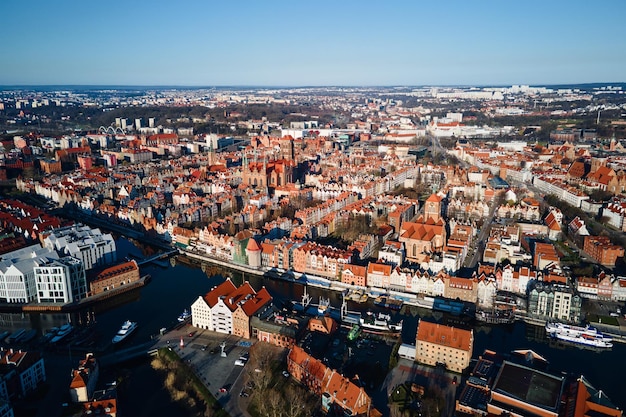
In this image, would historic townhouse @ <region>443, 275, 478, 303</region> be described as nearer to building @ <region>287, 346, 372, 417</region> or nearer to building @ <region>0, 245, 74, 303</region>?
building @ <region>287, 346, 372, 417</region>

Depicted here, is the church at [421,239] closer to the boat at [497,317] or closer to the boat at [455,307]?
the boat at [455,307]

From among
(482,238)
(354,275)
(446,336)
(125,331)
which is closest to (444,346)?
(446,336)

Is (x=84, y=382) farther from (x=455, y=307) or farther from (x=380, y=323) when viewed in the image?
(x=455, y=307)

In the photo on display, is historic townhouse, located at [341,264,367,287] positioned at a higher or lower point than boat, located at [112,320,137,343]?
higher

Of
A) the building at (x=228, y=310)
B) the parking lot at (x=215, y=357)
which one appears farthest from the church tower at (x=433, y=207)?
the parking lot at (x=215, y=357)

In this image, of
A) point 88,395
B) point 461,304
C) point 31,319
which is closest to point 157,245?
point 31,319

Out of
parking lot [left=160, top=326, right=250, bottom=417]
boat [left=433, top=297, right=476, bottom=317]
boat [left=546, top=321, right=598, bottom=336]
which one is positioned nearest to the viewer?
parking lot [left=160, top=326, right=250, bottom=417]

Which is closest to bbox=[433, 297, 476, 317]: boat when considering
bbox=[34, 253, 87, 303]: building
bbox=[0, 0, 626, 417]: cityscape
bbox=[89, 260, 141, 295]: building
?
bbox=[0, 0, 626, 417]: cityscape
